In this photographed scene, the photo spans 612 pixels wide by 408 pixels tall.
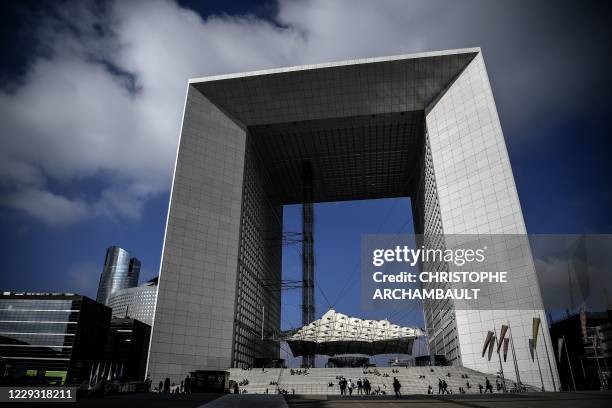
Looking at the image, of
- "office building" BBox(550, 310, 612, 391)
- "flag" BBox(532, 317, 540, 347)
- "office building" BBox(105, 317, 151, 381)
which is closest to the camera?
"flag" BBox(532, 317, 540, 347)

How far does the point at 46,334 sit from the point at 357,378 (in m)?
102

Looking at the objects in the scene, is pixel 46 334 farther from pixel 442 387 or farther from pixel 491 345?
pixel 491 345

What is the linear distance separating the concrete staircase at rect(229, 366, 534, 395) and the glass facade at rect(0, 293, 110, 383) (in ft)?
290

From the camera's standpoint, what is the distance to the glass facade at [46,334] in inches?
4210

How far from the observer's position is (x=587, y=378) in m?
89.2

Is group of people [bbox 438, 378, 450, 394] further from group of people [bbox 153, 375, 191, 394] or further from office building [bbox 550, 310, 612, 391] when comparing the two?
office building [bbox 550, 310, 612, 391]

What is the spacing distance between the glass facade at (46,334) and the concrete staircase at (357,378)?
88.4 metres

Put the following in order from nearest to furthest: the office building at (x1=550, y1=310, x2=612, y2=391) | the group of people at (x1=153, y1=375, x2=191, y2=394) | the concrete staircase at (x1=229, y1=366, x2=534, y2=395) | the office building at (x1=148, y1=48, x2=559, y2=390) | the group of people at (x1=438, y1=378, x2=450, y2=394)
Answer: the group of people at (x1=438, y1=378, x2=450, y2=394) < the group of people at (x1=153, y1=375, x2=191, y2=394) < the concrete staircase at (x1=229, y1=366, x2=534, y2=395) < the office building at (x1=148, y1=48, x2=559, y2=390) < the office building at (x1=550, y1=310, x2=612, y2=391)

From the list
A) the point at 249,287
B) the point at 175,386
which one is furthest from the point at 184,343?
the point at 249,287

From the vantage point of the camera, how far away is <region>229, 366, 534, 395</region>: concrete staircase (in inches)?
1398

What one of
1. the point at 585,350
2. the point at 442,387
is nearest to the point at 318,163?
the point at 442,387

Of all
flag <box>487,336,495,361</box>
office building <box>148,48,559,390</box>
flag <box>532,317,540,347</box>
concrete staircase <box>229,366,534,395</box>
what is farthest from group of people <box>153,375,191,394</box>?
flag <box>532,317,540,347</box>

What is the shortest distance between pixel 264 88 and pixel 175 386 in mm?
33595

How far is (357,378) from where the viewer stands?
38.3 meters
